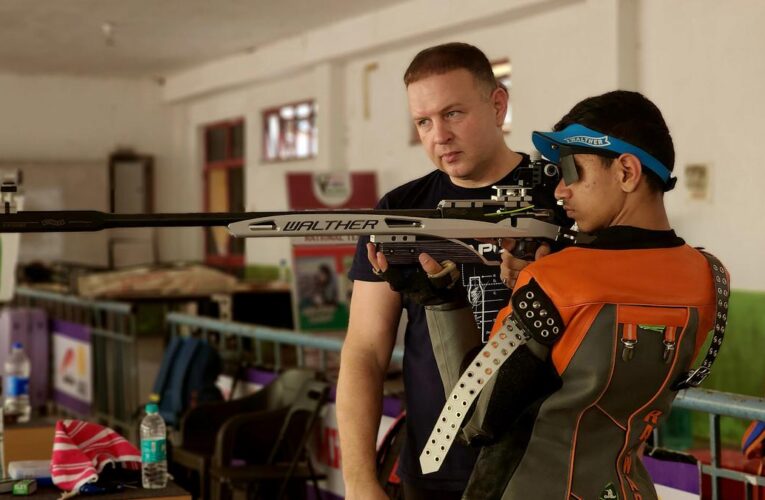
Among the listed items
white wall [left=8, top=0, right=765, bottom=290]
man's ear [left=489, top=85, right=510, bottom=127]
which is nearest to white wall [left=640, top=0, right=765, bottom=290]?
white wall [left=8, top=0, right=765, bottom=290]

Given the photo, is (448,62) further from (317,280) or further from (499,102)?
(317,280)

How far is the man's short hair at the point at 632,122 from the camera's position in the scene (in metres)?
1.55

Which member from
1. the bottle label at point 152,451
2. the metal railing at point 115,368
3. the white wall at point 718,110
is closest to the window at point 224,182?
the metal railing at point 115,368

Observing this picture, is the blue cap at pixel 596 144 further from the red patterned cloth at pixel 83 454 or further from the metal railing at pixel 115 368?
the metal railing at pixel 115 368

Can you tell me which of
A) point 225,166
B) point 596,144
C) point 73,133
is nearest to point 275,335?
point 596,144

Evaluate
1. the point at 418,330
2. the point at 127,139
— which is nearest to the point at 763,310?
the point at 418,330

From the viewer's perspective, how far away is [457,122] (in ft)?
6.34

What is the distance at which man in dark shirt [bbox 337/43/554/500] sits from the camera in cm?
193

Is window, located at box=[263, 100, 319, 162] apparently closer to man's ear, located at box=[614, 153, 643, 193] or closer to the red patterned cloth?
the red patterned cloth

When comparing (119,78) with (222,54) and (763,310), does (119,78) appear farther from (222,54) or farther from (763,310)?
(763,310)

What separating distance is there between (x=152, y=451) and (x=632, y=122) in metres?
1.95

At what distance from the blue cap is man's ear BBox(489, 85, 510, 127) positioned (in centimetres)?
38

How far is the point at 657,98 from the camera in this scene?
7.03 metres

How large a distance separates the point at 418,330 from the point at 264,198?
34.8ft
